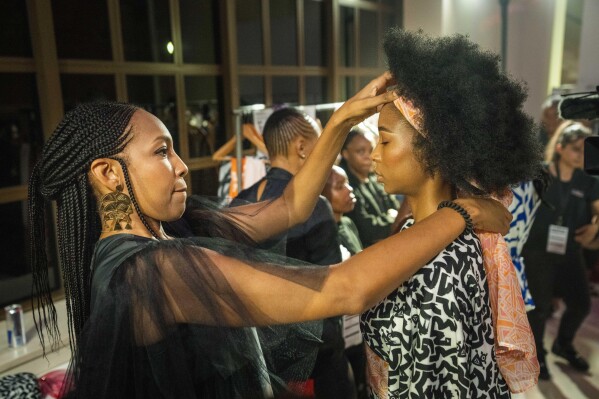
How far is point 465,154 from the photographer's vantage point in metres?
0.97

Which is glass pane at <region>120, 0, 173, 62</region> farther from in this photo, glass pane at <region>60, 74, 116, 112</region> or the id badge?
the id badge

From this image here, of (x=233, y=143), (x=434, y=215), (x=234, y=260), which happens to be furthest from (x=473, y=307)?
(x=233, y=143)

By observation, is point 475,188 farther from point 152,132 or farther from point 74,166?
point 74,166

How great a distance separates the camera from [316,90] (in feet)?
15.1

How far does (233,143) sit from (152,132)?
2.10 metres

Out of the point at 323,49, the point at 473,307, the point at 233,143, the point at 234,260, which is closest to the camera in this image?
the point at 234,260

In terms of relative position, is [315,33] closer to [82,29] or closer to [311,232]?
[82,29]

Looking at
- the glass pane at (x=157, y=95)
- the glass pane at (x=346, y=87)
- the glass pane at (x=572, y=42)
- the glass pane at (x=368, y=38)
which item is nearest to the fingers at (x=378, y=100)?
the glass pane at (x=157, y=95)

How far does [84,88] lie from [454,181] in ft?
7.40

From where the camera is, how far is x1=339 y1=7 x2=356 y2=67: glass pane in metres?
4.82

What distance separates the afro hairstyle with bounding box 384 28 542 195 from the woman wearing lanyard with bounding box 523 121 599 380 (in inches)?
85.4

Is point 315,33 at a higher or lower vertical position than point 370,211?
higher

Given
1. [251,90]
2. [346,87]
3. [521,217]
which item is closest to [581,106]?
[521,217]

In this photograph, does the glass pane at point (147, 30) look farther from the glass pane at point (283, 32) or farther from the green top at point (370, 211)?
the green top at point (370, 211)
